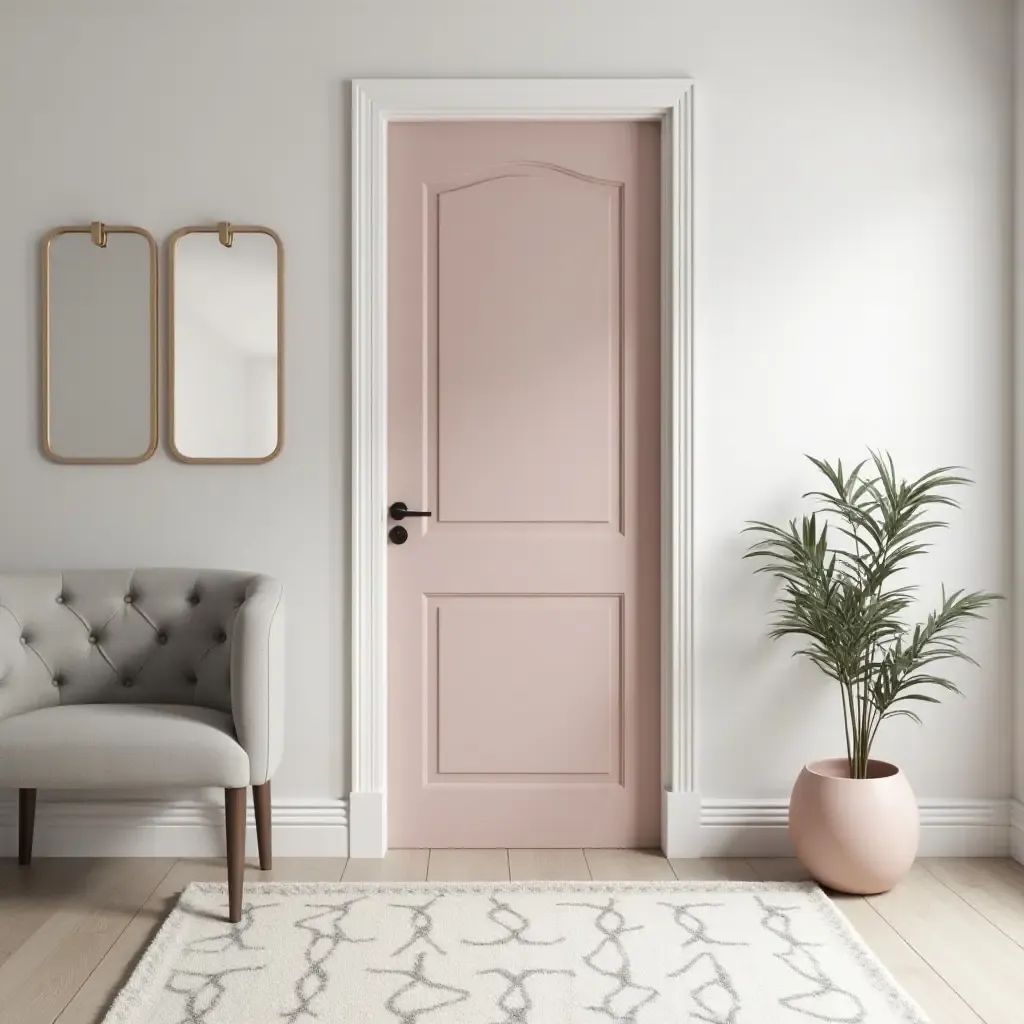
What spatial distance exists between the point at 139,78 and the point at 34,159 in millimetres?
376

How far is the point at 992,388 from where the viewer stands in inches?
116

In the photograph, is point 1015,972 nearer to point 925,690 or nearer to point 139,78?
point 925,690

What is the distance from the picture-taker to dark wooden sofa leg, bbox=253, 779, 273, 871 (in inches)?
107

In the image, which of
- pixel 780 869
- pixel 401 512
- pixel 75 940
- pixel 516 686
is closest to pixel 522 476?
pixel 401 512

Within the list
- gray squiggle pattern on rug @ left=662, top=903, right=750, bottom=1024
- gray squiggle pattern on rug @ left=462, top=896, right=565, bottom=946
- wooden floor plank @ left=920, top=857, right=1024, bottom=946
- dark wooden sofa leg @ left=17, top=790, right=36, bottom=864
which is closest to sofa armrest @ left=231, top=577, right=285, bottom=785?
gray squiggle pattern on rug @ left=462, top=896, right=565, bottom=946

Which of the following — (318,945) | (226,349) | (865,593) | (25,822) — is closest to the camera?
(318,945)

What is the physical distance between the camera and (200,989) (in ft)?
6.88

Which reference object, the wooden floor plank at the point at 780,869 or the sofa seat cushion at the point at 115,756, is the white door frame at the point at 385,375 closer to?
the wooden floor plank at the point at 780,869

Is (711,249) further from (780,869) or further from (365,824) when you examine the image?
(365,824)

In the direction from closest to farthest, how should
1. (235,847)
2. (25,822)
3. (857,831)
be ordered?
(235,847) < (857,831) < (25,822)

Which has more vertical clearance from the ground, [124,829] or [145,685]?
[145,685]

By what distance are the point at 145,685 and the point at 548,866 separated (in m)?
1.22

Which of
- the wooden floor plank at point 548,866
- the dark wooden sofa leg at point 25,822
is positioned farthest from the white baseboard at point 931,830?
the dark wooden sofa leg at point 25,822

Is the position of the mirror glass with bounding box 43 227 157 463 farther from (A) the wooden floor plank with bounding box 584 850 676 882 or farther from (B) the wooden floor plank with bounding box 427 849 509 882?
(A) the wooden floor plank with bounding box 584 850 676 882
